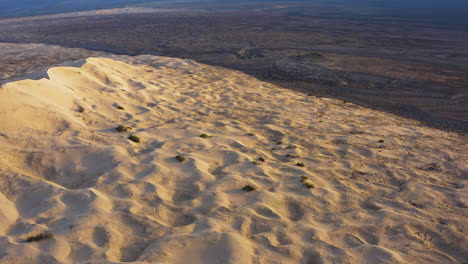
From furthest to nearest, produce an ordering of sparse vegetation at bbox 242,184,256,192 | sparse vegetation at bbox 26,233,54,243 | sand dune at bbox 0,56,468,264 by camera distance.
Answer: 1. sparse vegetation at bbox 242,184,256,192
2. sand dune at bbox 0,56,468,264
3. sparse vegetation at bbox 26,233,54,243

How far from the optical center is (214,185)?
23.8 ft

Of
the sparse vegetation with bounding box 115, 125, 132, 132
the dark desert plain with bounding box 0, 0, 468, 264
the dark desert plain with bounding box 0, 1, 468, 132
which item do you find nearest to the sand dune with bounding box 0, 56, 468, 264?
the dark desert plain with bounding box 0, 0, 468, 264

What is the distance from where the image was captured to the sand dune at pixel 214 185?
17.7 ft

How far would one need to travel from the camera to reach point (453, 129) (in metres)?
13.8

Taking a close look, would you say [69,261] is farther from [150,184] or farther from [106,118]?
[106,118]

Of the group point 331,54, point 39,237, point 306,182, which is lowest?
point 306,182

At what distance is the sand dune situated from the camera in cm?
539

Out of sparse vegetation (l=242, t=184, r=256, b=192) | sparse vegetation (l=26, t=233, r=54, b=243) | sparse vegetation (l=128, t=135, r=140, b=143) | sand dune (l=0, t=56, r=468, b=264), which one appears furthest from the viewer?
sparse vegetation (l=128, t=135, r=140, b=143)

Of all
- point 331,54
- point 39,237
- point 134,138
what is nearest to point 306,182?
point 134,138

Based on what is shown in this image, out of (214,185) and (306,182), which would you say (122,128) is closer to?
(214,185)

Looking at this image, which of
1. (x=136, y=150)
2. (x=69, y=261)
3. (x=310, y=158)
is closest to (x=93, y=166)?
(x=136, y=150)

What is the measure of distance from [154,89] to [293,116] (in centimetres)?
614

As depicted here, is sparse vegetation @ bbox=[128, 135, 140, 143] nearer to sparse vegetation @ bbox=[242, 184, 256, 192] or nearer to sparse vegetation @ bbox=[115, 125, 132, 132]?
sparse vegetation @ bbox=[115, 125, 132, 132]

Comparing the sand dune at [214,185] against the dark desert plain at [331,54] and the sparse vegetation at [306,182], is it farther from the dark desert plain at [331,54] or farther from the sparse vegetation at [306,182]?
the dark desert plain at [331,54]
